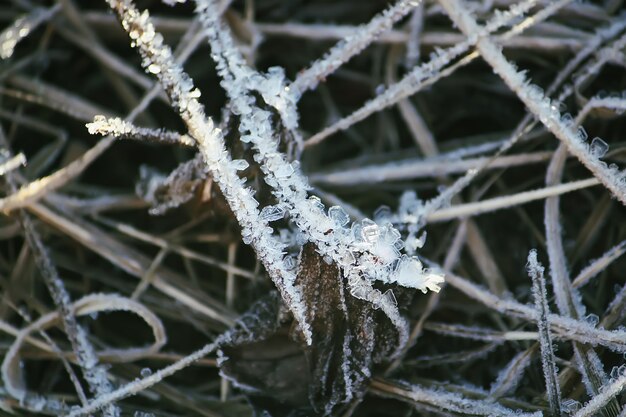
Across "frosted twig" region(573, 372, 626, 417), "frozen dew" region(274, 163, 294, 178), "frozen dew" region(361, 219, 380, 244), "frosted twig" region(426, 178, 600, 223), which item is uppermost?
"frosted twig" region(426, 178, 600, 223)

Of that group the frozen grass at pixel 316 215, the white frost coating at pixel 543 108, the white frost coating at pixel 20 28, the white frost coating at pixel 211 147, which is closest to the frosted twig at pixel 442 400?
the frozen grass at pixel 316 215

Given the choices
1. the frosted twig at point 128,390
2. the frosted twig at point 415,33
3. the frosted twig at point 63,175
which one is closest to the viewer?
the frosted twig at point 128,390

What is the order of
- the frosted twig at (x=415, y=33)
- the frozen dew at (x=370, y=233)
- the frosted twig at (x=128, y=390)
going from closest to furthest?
the frozen dew at (x=370, y=233) < the frosted twig at (x=128, y=390) < the frosted twig at (x=415, y=33)

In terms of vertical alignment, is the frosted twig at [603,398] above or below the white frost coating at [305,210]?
below

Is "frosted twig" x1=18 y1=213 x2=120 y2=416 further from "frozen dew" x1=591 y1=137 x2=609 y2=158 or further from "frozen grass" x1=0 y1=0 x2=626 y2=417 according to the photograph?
"frozen dew" x1=591 y1=137 x2=609 y2=158

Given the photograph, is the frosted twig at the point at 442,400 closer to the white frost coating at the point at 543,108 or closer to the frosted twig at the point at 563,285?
the frosted twig at the point at 563,285

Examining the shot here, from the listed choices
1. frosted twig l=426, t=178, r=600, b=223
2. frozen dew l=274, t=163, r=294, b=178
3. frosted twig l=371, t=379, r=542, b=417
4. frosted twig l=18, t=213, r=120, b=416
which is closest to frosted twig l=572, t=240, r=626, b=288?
frosted twig l=426, t=178, r=600, b=223

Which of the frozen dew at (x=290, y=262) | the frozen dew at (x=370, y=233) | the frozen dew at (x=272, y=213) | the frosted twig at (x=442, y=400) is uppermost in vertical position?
the frozen dew at (x=272, y=213)

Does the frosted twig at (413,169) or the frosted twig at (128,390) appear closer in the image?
the frosted twig at (128,390)
